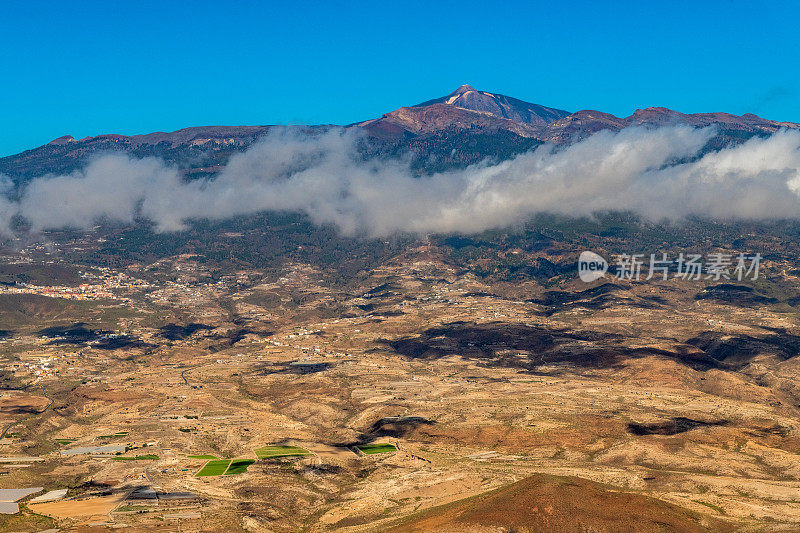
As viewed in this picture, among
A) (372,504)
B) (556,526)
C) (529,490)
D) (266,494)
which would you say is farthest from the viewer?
(266,494)

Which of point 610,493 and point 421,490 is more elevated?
point 610,493

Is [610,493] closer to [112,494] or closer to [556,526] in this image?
[556,526]

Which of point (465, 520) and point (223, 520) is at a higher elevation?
point (465, 520)

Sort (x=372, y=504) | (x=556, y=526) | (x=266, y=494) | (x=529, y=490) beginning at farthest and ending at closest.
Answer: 1. (x=266, y=494)
2. (x=372, y=504)
3. (x=529, y=490)
4. (x=556, y=526)

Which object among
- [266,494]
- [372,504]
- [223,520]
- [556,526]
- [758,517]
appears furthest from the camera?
[266,494]

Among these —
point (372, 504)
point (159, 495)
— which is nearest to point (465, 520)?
point (372, 504)

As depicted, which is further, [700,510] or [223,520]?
[223,520]

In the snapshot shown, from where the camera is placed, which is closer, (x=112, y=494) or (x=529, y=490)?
(x=529, y=490)

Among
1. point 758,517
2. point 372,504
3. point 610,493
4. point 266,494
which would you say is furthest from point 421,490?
point 758,517

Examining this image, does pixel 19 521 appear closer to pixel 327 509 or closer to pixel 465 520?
pixel 327 509
